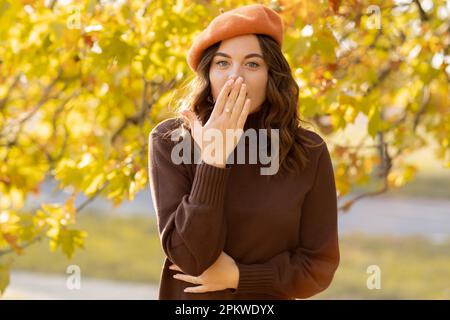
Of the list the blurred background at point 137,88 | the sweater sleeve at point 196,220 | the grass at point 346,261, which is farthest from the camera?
the grass at point 346,261

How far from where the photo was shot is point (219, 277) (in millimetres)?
2143

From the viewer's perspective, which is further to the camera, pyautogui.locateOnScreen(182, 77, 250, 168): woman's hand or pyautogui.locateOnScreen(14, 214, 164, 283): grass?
pyautogui.locateOnScreen(14, 214, 164, 283): grass

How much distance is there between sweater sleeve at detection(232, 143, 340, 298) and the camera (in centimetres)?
218

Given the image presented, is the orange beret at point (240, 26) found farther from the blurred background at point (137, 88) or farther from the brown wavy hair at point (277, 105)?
the blurred background at point (137, 88)

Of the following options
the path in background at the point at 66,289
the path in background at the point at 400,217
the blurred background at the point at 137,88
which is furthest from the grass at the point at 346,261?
the blurred background at the point at 137,88

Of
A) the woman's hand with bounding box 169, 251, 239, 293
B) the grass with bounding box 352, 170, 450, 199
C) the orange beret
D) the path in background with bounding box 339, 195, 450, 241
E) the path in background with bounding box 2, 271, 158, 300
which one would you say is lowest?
the woman's hand with bounding box 169, 251, 239, 293

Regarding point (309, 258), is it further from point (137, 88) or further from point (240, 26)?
point (137, 88)

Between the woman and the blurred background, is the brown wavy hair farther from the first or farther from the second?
the blurred background

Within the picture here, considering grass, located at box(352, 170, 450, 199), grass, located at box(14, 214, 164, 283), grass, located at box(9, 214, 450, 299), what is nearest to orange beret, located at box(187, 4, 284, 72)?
grass, located at box(9, 214, 450, 299)

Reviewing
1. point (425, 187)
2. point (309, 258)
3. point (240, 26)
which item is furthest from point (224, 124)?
point (425, 187)

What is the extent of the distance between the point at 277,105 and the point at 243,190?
277mm

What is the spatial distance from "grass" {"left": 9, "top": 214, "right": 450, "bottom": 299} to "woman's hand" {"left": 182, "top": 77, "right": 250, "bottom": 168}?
608cm

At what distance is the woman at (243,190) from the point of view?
83.0 inches
